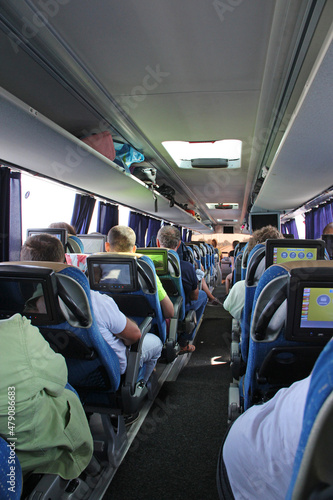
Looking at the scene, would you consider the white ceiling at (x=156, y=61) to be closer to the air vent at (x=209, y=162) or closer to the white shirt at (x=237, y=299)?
the air vent at (x=209, y=162)

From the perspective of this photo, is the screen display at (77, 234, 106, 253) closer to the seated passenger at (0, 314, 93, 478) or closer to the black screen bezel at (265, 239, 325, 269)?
the black screen bezel at (265, 239, 325, 269)

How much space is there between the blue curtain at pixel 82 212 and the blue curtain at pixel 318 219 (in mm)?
5790

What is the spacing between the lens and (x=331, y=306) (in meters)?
1.58

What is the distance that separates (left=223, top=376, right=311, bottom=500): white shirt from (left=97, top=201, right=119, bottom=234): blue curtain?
676cm

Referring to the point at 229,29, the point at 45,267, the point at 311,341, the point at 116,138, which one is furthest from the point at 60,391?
the point at 116,138

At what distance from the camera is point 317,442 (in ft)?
1.60

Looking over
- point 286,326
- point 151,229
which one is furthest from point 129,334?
point 151,229

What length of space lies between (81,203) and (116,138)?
198 cm

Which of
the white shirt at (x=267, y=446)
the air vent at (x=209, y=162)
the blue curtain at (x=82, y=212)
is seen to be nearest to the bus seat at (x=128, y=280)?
the white shirt at (x=267, y=446)

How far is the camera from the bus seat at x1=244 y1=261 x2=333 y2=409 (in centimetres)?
148

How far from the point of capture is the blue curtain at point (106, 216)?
24.7 ft

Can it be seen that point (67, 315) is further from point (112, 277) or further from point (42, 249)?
point (112, 277)

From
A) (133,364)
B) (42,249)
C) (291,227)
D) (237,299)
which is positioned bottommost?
(133,364)

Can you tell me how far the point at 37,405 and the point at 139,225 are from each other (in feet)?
31.3
